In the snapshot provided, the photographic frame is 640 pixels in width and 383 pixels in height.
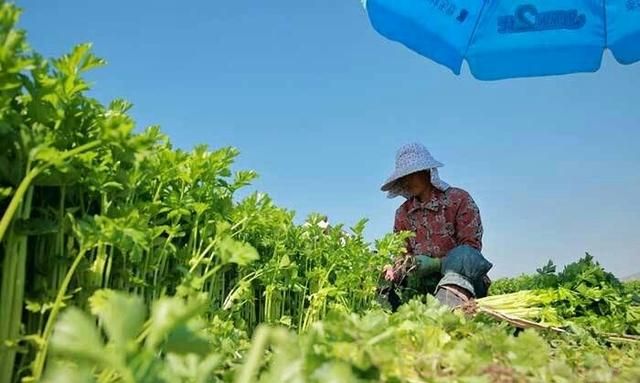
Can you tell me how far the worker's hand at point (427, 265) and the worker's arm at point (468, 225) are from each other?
0.28 m

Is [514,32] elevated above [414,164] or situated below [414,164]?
above

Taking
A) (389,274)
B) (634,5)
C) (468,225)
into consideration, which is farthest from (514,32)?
(389,274)

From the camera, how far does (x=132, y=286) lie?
5.08 ft

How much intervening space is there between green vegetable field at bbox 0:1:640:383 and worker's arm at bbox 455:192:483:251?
2.24 meters

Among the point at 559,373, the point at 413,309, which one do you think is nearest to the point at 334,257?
the point at 413,309

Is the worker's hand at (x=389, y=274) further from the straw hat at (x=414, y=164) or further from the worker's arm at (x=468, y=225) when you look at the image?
the straw hat at (x=414, y=164)

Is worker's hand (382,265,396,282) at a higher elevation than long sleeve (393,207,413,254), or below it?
below

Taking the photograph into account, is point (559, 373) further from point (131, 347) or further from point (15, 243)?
point (15, 243)

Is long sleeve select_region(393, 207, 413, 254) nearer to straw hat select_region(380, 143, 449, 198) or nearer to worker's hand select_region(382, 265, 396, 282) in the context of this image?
straw hat select_region(380, 143, 449, 198)

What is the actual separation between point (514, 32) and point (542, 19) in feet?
0.67

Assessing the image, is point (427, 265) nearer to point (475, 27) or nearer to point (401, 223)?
point (401, 223)

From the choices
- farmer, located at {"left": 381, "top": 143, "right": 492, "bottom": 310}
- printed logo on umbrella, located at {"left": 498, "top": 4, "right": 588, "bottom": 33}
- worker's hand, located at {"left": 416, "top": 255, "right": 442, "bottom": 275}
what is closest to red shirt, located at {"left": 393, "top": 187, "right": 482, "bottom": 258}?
farmer, located at {"left": 381, "top": 143, "right": 492, "bottom": 310}

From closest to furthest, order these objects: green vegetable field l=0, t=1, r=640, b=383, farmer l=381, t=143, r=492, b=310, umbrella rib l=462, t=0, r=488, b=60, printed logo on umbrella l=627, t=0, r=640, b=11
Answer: green vegetable field l=0, t=1, r=640, b=383, printed logo on umbrella l=627, t=0, r=640, b=11, farmer l=381, t=143, r=492, b=310, umbrella rib l=462, t=0, r=488, b=60

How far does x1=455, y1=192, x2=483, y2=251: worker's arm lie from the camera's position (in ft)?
14.4
